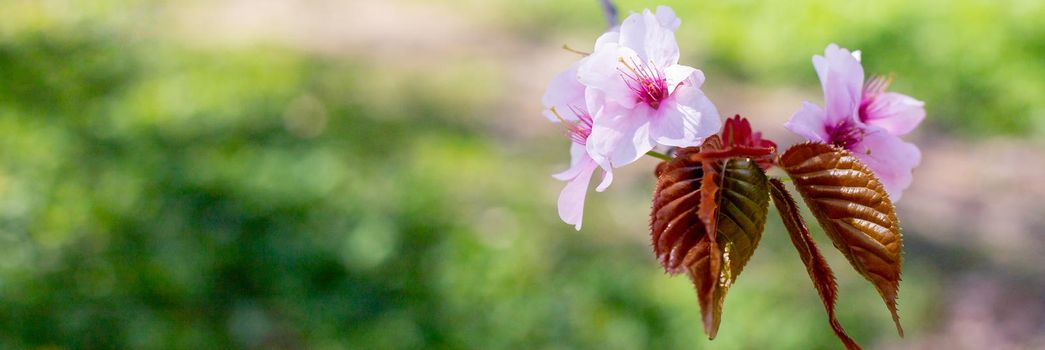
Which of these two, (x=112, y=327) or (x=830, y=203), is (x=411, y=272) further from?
(x=830, y=203)

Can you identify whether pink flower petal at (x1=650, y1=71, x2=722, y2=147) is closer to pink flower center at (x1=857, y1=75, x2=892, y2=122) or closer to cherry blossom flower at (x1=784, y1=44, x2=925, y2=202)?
cherry blossom flower at (x1=784, y1=44, x2=925, y2=202)

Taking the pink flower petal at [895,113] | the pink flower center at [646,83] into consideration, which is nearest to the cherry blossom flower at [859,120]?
the pink flower petal at [895,113]

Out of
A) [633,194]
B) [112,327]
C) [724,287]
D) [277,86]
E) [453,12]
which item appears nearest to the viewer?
[724,287]

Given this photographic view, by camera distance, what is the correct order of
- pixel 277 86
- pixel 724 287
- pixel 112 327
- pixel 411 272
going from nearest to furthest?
pixel 724 287 < pixel 112 327 < pixel 411 272 < pixel 277 86

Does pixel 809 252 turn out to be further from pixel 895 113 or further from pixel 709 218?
pixel 895 113

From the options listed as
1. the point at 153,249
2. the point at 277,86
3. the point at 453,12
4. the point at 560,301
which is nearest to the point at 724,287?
the point at 560,301

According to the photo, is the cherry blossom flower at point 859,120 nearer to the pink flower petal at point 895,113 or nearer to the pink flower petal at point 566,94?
the pink flower petal at point 895,113

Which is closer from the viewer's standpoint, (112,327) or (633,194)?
(112,327)
